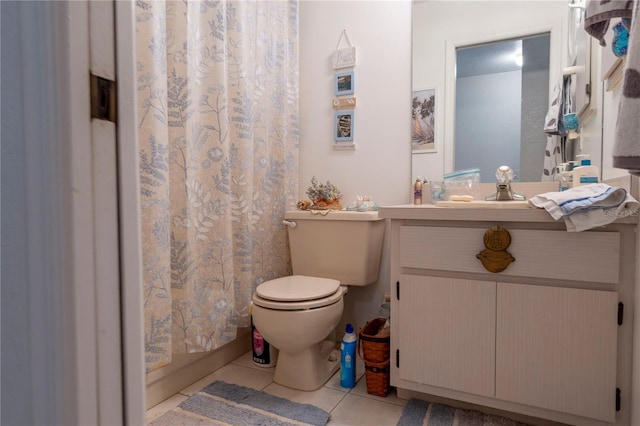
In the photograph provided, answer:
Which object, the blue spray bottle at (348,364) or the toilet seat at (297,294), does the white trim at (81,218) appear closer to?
the toilet seat at (297,294)

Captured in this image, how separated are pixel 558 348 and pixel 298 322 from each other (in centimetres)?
90

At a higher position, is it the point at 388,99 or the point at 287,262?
the point at 388,99

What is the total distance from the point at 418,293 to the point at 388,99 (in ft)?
3.60

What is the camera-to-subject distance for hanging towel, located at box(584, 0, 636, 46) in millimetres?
803

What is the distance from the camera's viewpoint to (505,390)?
1288mm

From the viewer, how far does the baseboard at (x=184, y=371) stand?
148 centimetres

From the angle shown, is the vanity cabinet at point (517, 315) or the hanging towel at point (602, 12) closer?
the hanging towel at point (602, 12)

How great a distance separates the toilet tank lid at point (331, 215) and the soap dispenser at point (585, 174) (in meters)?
0.80

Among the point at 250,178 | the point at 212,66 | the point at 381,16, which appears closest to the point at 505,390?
the point at 250,178

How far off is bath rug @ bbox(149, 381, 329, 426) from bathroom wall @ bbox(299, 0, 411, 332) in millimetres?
714

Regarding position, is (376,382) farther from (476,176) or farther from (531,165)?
(531,165)

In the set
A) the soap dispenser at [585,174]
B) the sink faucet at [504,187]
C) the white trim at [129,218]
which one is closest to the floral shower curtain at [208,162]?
the white trim at [129,218]

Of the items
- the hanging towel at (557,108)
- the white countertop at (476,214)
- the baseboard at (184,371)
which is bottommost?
the baseboard at (184,371)

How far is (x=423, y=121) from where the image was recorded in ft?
6.37
